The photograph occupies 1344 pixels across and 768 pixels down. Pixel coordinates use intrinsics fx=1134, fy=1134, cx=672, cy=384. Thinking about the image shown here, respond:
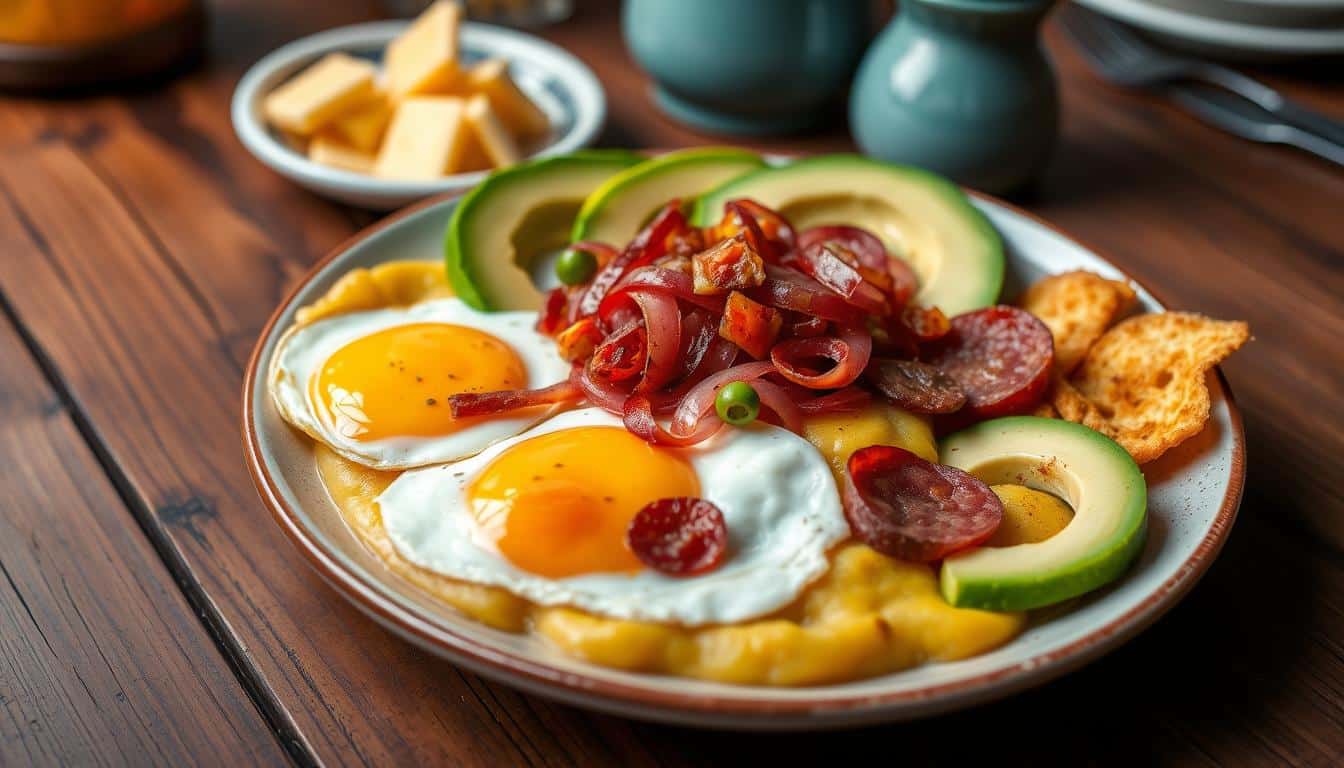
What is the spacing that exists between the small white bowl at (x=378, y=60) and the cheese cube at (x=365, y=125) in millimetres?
161

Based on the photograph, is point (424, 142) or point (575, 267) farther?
point (424, 142)

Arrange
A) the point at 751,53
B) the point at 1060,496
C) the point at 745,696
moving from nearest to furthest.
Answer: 1. the point at 745,696
2. the point at 1060,496
3. the point at 751,53

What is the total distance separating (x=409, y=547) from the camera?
2004 millimetres

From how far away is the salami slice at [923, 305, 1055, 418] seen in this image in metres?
2.40

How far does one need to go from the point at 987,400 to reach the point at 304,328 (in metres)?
1.50

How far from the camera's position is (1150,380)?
2467mm

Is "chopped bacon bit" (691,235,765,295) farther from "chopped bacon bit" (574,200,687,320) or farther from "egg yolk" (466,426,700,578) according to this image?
"egg yolk" (466,426,700,578)

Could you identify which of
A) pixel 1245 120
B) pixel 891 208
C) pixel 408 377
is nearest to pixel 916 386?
pixel 891 208

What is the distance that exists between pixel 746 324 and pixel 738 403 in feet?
0.71

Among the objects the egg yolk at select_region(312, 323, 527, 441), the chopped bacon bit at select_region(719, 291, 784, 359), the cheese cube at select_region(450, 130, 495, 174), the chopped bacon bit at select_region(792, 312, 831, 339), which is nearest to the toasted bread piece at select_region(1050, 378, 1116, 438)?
the chopped bacon bit at select_region(792, 312, 831, 339)

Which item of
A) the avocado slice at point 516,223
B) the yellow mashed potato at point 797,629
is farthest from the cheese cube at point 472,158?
the yellow mashed potato at point 797,629

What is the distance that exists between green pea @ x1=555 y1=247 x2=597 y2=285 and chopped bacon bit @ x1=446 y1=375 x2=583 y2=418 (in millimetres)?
310

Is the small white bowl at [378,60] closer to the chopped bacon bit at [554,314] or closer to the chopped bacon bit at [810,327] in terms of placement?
the chopped bacon bit at [554,314]

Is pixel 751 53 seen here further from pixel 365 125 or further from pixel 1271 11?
pixel 1271 11
